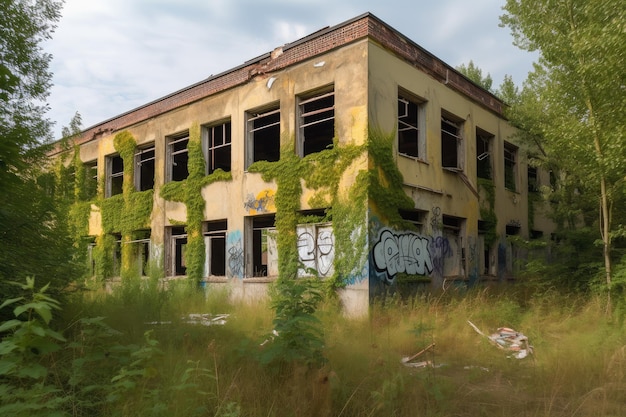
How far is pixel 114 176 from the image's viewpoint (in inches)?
746

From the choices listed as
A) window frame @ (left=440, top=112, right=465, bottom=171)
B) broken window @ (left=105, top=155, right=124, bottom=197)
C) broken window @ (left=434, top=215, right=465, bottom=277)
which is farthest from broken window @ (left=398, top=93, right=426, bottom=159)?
broken window @ (left=105, top=155, right=124, bottom=197)

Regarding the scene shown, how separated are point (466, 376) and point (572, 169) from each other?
29.6 feet

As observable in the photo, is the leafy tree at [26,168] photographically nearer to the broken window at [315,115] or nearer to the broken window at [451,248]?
the broken window at [315,115]

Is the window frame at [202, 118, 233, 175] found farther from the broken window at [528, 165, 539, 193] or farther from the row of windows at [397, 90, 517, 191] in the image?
the broken window at [528, 165, 539, 193]

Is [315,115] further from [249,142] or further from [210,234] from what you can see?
[210,234]

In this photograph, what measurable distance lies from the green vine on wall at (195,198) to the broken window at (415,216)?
556 centimetres

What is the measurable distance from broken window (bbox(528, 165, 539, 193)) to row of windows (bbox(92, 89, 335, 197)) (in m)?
8.73

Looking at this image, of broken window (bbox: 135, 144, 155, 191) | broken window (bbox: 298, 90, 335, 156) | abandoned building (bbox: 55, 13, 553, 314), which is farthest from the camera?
broken window (bbox: 135, 144, 155, 191)

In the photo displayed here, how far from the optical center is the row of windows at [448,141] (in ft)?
43.8

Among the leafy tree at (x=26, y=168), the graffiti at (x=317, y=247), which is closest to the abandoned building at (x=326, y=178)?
the graffiti at (x=317, y=247)

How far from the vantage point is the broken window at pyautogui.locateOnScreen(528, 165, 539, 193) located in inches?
759

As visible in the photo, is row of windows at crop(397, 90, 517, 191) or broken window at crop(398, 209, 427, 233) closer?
broken window at crop(398, 209, 427, 233)

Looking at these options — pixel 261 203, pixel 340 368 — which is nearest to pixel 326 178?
pixel 261 203

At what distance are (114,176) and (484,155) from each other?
14424 millimetres
